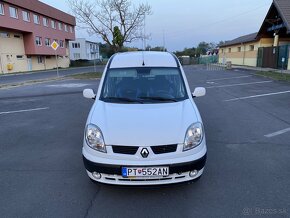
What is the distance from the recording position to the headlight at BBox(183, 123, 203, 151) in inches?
122

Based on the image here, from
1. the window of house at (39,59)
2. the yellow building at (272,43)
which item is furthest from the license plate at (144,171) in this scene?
the window of house at (39,59)

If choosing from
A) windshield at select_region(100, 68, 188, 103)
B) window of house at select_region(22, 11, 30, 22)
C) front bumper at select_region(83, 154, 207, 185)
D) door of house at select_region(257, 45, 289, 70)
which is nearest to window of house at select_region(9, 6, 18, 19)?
window of house at select_region(22, 11, 30, 22)

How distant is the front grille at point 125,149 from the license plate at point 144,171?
190 mm

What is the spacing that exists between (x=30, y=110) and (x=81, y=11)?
1826 centimetres

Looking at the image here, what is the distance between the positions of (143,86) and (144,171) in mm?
1771

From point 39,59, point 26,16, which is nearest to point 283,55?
point 26,16

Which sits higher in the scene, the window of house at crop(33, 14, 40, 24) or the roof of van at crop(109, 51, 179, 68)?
the window of house at crop(33, 14, 40, 24)

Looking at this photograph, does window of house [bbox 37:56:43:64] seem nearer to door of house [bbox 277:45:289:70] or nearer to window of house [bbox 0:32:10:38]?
window of house [bbox 0:32:10:38]

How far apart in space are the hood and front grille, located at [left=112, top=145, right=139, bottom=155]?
0.05m

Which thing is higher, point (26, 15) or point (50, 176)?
point (26, 15)

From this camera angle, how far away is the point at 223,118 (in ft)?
23.2

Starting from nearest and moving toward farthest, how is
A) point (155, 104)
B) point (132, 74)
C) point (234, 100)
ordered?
point (155, 104) → point (132, 74) → point (234, 100)

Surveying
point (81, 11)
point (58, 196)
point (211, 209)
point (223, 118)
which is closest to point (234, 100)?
point (223, 118)

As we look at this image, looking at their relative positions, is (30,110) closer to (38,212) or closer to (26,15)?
(38,212)
